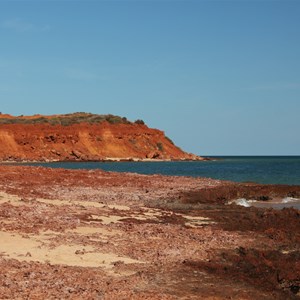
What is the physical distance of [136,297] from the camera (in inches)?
373

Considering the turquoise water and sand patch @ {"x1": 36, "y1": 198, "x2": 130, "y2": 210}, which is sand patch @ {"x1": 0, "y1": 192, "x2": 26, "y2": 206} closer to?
sand patch @ {"x1": 36, "y1": 198, "x2": 130, "y2": 210}

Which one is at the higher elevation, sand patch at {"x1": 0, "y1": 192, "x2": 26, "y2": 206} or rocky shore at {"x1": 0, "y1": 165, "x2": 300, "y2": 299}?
sand patch at {"x1": 0, "y1": 192, "x2": 26, "y2": 206}

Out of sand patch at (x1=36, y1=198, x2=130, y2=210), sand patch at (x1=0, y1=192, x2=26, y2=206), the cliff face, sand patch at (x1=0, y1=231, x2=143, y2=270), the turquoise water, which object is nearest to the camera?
sand patch at (x1=0, y1=231, x2=143, y2=270)

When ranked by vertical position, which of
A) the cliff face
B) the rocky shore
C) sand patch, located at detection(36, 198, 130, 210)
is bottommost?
the rocky shore

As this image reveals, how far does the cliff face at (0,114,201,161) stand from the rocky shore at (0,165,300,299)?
10388 cm

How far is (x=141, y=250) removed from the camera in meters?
13.7

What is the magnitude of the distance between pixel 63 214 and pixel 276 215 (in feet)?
30.9

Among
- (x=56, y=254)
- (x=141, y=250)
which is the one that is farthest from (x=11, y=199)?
(x=141, y=250)

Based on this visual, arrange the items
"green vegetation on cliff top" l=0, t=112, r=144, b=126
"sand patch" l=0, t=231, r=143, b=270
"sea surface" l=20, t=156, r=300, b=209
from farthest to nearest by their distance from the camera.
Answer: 1. "green vegetation on cliff top" l=0, t=112, r=144, b=126
2. "sea surface" l=20, t=156, r=300, b=209
3. "sand patch" l=0, t=231, r=143, b=270

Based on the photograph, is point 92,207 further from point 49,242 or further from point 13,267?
point 13,267

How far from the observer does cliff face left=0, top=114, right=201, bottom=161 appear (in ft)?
423

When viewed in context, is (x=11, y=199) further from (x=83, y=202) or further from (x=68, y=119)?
(x=68, y=119)

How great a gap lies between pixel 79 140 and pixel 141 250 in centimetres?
12561

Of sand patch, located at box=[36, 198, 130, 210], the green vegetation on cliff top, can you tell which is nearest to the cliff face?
the green vegetation on cliff top
